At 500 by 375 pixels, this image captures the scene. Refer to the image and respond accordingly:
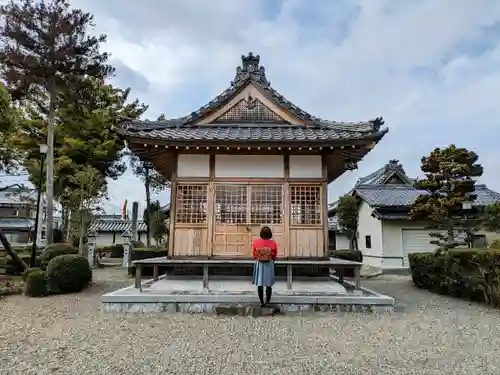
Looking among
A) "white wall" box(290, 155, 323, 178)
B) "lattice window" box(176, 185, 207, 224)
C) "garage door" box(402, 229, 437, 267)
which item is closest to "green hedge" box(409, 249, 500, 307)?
"white wall" box(290, 155, 323, 178)

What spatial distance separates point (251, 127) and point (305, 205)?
9.28 ft

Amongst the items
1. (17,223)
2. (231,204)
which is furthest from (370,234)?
(17,223)

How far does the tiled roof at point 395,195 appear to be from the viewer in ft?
62.4

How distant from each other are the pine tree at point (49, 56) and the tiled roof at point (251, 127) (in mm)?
8186

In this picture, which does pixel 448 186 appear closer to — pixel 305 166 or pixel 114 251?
pixel 305 166

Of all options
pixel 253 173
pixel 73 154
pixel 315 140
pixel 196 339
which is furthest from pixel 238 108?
pixel 73 154

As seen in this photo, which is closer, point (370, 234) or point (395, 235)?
point (395, 235)

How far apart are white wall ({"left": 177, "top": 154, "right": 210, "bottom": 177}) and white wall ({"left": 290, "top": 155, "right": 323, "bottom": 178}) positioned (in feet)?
7.49

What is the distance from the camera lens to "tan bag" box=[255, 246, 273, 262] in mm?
7137

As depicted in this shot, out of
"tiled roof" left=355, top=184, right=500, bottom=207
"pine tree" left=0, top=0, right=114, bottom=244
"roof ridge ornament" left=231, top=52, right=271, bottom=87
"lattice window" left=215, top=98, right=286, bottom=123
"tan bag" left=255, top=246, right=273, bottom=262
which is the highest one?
"pine tree" left=0, top=0, right=114, bottom=244

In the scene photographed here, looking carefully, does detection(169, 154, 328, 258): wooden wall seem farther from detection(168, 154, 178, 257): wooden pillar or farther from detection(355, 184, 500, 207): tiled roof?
detection(355, 184, 500, 207): tiled roof

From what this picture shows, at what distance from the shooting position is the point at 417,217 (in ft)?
43.1

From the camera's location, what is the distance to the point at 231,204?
9734mm

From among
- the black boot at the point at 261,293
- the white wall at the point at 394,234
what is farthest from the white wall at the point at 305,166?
the white wall at the point at 394,234
